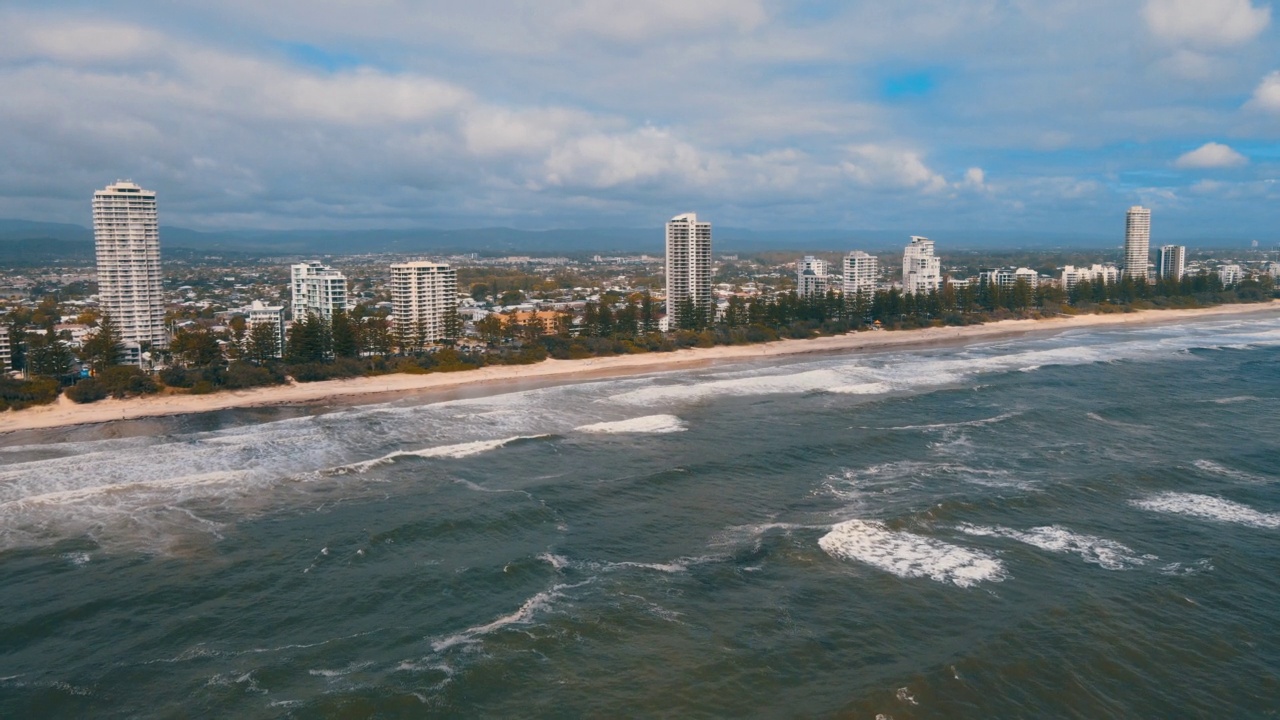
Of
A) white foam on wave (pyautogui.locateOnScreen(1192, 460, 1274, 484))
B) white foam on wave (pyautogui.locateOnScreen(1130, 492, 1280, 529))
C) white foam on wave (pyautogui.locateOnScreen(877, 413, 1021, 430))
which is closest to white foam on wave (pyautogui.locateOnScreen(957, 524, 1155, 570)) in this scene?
white foam on wave (pyautogui.locateOnScreen(1130, 492, 1280, 529))

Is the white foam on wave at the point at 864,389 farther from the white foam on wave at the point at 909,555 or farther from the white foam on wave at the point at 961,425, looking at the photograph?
the white foam on wave at the point at 909,555

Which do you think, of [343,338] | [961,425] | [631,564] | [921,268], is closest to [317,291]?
[343,338]

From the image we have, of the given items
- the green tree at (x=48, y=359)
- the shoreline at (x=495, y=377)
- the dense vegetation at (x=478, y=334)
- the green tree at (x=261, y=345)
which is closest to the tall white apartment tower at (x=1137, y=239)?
the dense vegetation at (x=478, y=334)

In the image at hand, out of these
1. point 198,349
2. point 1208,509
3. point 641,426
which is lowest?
point 1208,509

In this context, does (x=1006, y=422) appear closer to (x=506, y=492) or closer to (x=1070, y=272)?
(x=506, y=492)

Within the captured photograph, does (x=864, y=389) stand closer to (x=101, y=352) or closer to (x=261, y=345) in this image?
(x=261, y=345)

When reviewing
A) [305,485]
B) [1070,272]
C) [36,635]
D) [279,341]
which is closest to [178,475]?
[305,485]

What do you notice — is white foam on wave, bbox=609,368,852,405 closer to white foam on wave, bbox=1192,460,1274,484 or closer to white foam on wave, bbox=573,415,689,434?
white foam on wave, bbox=573,415,689,434
